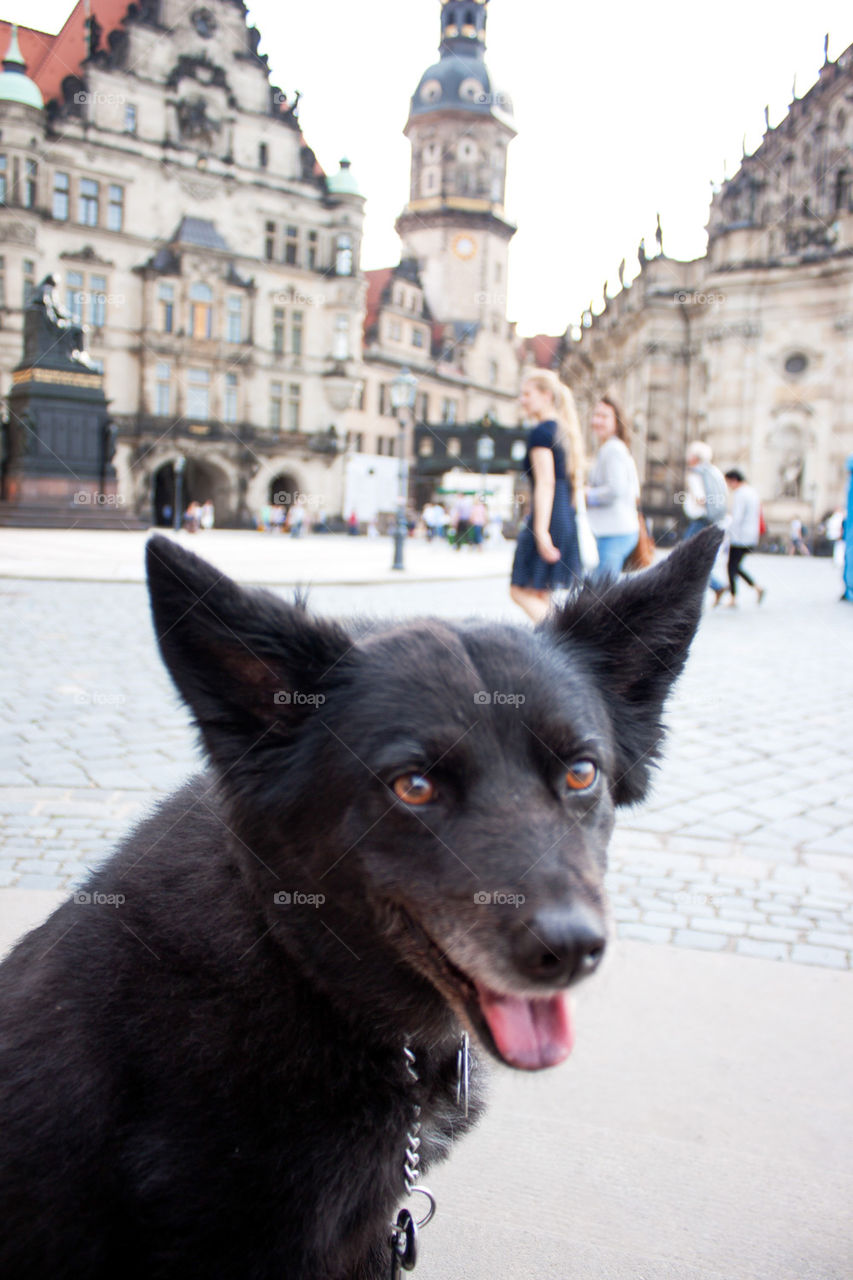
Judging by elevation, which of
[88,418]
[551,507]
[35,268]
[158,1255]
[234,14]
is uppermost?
[234,14]

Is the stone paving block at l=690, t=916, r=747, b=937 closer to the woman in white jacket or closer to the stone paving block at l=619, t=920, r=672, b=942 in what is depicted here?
the stone paving block at l=619, t=920, r=672, b=942

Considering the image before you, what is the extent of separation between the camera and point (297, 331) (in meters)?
56.4

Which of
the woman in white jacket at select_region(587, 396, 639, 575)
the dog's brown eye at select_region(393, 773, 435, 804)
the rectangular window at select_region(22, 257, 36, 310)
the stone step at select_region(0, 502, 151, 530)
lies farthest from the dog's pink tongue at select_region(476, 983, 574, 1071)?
the rectangular window at select_region(22, 257, 36, 310)

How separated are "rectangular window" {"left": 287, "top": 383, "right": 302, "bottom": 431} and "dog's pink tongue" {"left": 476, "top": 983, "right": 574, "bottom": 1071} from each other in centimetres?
5681

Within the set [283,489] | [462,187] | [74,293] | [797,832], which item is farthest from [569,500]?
[462,187]

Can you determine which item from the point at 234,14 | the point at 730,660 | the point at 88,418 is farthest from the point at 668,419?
the point at 730,660

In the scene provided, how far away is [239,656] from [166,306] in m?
53.9

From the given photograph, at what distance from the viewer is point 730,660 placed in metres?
11.0

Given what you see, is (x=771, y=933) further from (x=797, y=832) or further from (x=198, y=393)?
(x=198, y=393)

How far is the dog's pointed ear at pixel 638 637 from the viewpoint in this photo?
2.23 m

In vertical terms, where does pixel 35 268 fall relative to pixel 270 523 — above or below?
above

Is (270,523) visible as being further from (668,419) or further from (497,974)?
(497,974)

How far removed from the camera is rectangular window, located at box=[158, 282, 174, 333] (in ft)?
167

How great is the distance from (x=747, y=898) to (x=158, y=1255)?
3.18 meters
